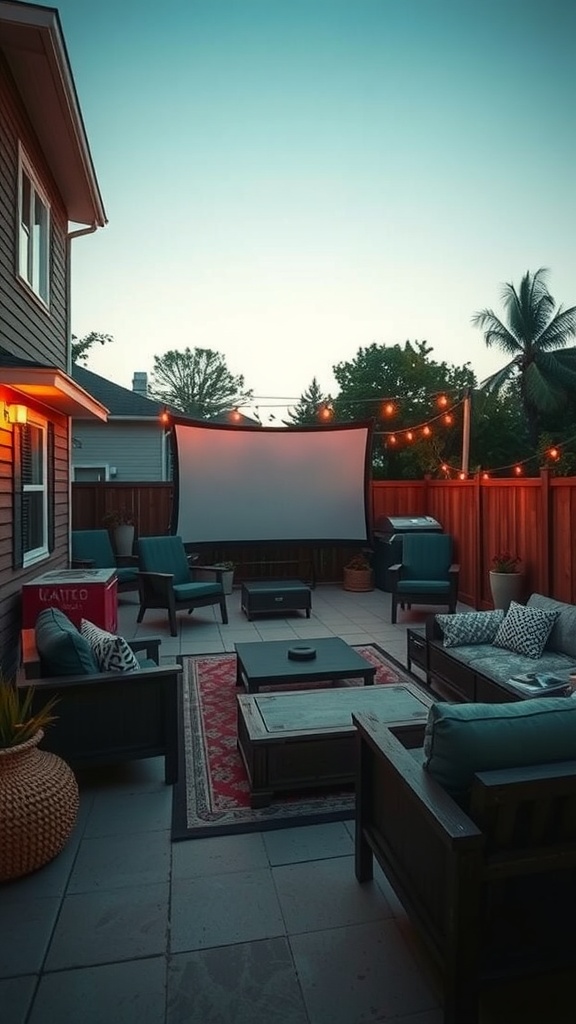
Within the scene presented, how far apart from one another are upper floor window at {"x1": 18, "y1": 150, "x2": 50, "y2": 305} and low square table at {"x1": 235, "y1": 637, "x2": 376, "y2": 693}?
3.30m

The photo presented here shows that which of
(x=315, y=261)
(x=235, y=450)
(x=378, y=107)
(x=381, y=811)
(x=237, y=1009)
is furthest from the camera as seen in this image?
(x=315, y=261)

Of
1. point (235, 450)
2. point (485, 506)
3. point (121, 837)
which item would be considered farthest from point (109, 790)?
point (235, 450)

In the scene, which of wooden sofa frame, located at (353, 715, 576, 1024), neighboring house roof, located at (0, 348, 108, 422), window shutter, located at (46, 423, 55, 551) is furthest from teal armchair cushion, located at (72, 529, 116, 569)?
wooden sofa frame, located at (353, 715, 576, 1024)

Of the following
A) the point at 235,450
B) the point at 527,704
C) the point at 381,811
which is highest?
the point at 235,450

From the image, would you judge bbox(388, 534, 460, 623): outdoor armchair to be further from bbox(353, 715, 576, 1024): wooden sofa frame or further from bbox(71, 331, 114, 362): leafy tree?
bbox(71, 331, 114, 362): leafy tree

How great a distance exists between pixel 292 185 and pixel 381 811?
25.0ft

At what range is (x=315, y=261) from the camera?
914 centimetres

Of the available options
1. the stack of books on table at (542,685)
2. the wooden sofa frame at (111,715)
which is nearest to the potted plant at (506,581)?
the stack of books on table at (542,685)

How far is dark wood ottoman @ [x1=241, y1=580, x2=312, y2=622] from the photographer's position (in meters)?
6.21

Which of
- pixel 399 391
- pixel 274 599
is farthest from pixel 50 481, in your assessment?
pixel 399 391

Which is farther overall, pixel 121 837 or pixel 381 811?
pixel 121 837

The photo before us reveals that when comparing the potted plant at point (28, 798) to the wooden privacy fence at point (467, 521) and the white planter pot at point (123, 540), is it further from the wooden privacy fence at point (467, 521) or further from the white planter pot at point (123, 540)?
the white planter pot at point (123, 540)

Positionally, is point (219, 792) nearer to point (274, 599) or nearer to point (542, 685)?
point (542, 685)

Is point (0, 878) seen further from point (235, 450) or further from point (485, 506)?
point (235, 450)
